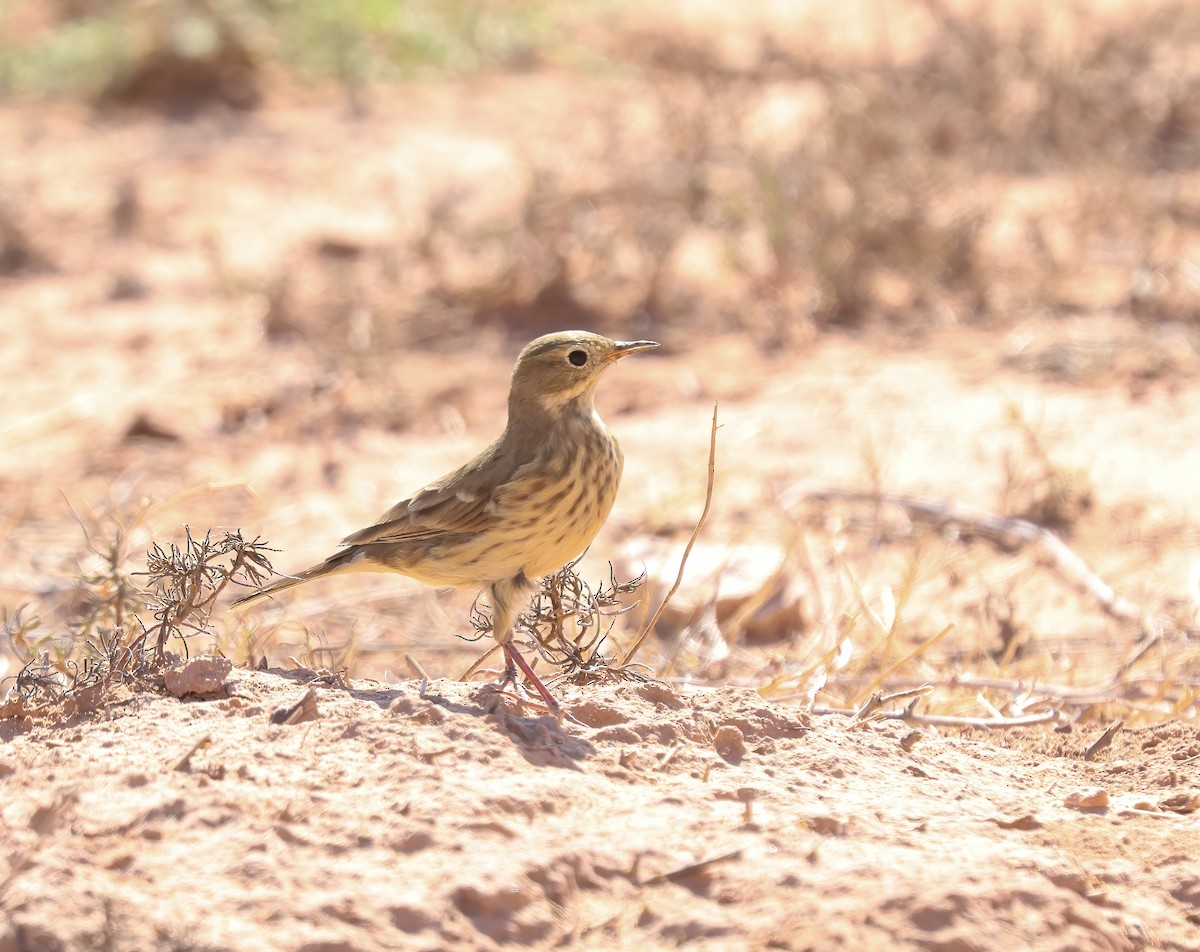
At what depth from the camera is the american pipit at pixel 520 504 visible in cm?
447

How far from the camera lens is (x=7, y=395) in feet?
30.6

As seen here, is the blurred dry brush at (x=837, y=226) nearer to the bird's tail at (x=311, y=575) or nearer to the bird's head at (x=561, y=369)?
the bird's head at (x=561, y=369)

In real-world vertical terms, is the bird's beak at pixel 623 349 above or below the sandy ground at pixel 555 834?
above

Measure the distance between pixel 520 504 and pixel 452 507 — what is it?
0.24 m


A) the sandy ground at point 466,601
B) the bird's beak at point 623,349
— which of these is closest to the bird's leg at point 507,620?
the sandy ground at point 466,601

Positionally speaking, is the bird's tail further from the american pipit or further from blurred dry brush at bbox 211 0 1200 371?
blurred dry brush at bbox 211 0 1200 371

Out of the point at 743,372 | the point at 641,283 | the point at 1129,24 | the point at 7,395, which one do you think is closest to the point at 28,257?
the point at 7,395

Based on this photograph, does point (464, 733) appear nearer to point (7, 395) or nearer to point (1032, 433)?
point (1032, 433)

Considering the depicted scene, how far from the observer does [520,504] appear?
4.47m

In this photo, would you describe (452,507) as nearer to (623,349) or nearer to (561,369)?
(561,369)

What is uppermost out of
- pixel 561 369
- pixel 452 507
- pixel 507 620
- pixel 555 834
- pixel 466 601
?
pixel 561 369

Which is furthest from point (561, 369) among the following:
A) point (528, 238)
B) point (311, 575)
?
point (528, 238)

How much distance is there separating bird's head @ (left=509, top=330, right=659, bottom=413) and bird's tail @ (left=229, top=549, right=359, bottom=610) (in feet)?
2.32

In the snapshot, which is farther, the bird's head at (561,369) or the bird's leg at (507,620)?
the bird's head at (561,369)
